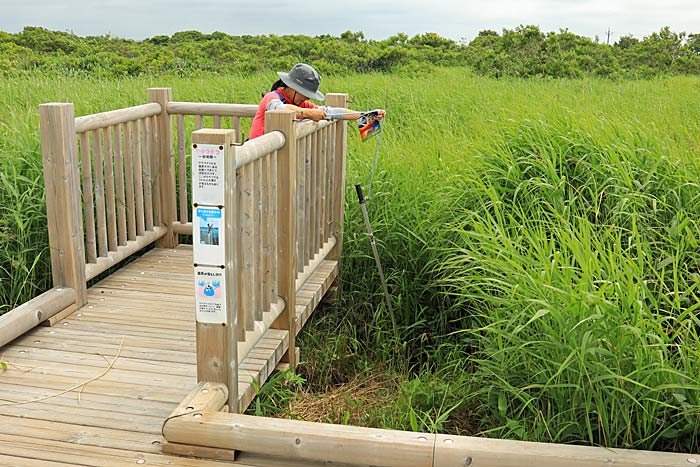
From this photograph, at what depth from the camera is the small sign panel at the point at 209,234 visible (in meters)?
3.14

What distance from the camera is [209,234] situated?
3.17 m

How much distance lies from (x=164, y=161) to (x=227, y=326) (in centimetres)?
310

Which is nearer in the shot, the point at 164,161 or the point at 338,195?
the point at 338,195

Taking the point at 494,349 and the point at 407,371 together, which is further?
the point at 407,371

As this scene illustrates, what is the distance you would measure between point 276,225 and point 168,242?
2.32 m

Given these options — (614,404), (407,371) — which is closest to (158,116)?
(407,371)

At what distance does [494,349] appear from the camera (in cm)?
399

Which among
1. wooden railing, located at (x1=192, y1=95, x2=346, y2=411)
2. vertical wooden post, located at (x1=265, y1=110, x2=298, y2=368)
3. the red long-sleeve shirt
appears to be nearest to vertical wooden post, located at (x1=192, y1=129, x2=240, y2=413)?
wooden railing, located at (x1=192, y1=95, x2=346, y2=411)

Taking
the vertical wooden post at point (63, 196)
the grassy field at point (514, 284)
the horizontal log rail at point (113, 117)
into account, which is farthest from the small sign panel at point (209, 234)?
the horizontal log rail at point (113, 117)

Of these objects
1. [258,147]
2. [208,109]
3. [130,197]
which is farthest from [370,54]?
[258,147]

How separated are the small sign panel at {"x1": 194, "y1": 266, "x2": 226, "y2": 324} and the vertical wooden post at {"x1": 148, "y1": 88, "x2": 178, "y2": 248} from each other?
2991 millimetres

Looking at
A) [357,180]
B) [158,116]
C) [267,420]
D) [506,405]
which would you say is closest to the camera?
[267,420]

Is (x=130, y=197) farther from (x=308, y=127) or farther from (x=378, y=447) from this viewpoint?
(x=378, y=447)

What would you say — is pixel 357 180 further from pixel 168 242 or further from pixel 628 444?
pixel 628 444
